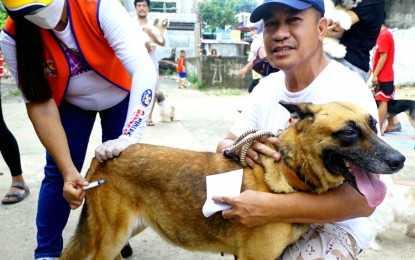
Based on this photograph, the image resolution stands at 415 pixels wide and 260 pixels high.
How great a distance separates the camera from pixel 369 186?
170cm

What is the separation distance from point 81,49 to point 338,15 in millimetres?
2483

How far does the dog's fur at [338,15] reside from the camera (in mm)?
3559

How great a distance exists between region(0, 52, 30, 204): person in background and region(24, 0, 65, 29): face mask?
2144mm

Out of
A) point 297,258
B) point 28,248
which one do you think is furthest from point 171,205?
point 28,248

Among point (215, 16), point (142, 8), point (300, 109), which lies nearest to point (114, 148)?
point (300, 109)

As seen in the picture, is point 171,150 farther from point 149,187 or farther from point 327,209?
point 327,209

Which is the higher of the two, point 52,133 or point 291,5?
point 291,5

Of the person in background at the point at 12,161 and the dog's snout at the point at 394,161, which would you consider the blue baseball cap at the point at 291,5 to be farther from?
the person in background at the point at 12,161

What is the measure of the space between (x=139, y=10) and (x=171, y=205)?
5731 mm

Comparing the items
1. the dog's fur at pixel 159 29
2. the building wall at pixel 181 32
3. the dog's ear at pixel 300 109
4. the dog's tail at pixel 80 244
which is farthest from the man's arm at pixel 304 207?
the building wall at pixel 181 32

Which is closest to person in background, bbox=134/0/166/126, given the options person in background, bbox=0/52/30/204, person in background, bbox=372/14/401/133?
person in background, bbox=0/52/30/204

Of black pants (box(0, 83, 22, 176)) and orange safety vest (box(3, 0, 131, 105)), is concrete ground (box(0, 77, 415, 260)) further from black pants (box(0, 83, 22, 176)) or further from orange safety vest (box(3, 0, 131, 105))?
orange safety vest (box(3, 0, 131, 105))

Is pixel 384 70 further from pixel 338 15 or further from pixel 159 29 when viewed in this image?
pixel 159 29

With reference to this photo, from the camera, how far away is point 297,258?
78.1 inches
